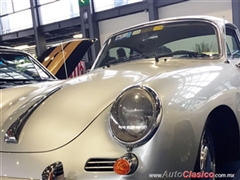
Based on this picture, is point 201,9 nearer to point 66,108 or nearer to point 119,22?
point 119,22

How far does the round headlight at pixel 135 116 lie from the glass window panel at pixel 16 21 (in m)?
14.8

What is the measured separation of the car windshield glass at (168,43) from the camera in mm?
2465

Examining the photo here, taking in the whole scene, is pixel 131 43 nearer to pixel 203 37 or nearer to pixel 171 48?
pixel 171 48

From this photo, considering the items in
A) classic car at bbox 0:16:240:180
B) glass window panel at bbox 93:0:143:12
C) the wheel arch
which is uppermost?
glass window panel at bbox 93:0:143:12

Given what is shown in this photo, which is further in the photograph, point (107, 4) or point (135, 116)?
point (107, 4)

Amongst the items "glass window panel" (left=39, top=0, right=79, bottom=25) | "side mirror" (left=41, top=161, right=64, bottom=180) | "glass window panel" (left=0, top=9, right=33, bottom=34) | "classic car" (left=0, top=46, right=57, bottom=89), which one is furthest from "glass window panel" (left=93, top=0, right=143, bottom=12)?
"side mirror" (left=41, top=161, right=64, bottom=180)

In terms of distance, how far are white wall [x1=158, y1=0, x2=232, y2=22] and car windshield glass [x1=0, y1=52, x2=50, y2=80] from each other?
7.48m

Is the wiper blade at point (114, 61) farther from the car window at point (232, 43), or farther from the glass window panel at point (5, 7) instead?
the glass window panel at point (5, 7)

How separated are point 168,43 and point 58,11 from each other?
12310mm

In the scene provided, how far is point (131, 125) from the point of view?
1.41 metres

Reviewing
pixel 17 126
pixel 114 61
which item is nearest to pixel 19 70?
pixel 114 61

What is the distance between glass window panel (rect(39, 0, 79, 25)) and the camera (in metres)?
13.4

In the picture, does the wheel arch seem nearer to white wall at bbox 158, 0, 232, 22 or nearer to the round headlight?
the round headlight

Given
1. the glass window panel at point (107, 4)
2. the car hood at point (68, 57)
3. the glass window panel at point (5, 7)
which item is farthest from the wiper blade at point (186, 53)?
the glass window panel at point (5, 7)
